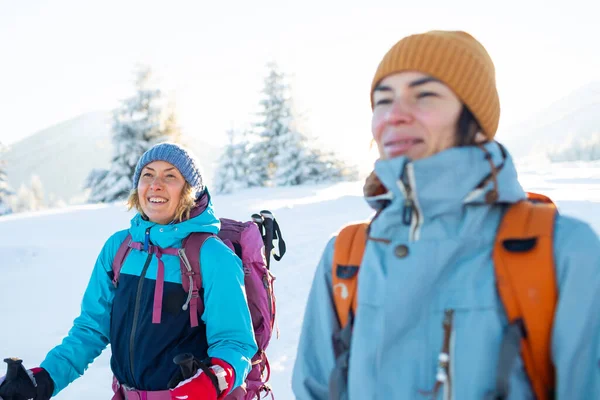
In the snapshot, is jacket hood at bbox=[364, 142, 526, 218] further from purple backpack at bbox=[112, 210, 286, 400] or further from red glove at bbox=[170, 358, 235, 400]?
purple backpack at bbox=[112, 210, 286, 400]

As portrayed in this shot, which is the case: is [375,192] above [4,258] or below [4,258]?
above

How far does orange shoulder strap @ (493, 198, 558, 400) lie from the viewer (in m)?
1.28

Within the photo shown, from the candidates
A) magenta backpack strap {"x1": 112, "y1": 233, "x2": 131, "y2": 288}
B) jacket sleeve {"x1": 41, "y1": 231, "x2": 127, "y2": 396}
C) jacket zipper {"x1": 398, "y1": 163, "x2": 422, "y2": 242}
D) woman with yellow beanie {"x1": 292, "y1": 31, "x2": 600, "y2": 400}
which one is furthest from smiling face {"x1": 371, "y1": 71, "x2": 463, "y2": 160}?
jacket sleeve {"x1": 41, "y1": 231, "x2": 127, "y2": 396}

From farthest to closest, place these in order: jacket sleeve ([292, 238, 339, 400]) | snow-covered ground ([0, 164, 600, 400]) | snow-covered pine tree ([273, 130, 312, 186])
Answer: snow-covered pine tree ([273, 130, 312, 186]) → snow-covered ground ([0, 164, 600, 400]) → jacket sleeve ([292, 238, 339, 400])

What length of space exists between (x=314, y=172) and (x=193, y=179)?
2519 centimetres

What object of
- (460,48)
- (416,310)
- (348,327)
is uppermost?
(460,48)

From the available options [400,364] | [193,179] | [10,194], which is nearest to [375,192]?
[400,364]

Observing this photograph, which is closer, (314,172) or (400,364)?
(400,364)

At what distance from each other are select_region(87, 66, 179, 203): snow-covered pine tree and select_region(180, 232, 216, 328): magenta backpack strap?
2363 cm

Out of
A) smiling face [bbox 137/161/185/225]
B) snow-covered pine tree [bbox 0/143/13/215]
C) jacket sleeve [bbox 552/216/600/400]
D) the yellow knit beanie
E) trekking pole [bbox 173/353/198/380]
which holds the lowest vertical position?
snow-covered pine tree [bbox 0/143/13/215]

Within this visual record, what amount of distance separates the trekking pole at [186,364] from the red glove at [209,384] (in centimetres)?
4

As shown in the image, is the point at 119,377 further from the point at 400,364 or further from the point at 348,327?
the point at 400,364

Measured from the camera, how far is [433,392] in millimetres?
1374

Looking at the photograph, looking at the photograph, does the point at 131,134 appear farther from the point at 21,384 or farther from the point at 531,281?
the point at 531,281
